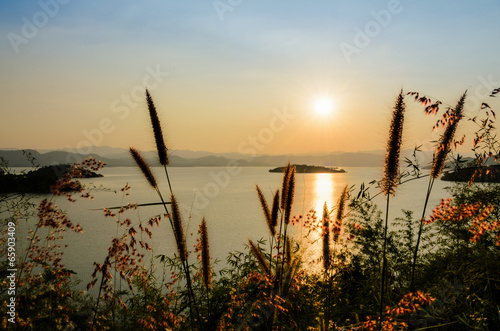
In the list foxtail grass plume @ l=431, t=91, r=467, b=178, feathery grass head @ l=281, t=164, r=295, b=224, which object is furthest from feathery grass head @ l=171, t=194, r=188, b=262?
foxtail grass plume @ l=431, t=91, r=467, b=178

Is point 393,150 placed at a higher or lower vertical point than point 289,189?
higher

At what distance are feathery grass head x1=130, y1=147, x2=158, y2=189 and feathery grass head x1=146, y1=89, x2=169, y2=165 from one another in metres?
0.12

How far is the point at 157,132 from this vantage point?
7.16 feet

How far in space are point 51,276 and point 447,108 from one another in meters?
4.11

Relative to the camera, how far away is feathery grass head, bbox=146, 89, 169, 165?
2.17 metres

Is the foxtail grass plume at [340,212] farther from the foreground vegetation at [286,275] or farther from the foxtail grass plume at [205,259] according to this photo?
the foxtail grass plume at [205,259]

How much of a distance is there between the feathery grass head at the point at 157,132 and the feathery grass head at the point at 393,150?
1303mm

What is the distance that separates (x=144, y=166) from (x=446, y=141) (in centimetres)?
186

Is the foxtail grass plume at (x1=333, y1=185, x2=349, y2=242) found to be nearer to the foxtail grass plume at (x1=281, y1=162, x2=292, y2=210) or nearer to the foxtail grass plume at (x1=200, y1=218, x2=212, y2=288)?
the foxtail grass plume at (x1=281, y1=162, x2=292, y2=210)

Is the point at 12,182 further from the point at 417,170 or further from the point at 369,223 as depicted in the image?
the point at 369,223

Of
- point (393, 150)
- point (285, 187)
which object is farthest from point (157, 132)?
point (393, 150)

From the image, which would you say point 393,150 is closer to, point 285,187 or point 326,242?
point 285,187

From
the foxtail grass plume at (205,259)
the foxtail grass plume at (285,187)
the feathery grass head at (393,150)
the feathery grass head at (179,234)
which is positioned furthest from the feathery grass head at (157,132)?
the feathery grass head at (393,150)

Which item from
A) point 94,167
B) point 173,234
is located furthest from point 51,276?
point 173,234
